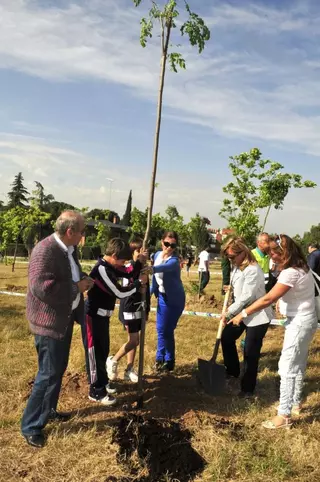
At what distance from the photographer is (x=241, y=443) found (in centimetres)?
356

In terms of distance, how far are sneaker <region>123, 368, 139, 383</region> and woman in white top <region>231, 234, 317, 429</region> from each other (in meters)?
1.77

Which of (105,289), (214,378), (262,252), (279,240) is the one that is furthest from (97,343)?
(262,252)

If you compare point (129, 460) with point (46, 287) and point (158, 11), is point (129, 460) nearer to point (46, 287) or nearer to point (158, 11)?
point (46, 287)

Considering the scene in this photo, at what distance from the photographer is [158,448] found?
136 inches

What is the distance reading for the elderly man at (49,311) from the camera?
11.3 feet

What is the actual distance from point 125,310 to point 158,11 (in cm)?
345

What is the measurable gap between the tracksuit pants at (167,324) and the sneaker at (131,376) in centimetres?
56

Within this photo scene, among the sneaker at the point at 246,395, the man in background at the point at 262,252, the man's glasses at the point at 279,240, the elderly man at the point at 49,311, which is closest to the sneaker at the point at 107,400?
the elderly man at the point at 49,311

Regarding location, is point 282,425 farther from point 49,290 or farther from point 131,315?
point 49,290

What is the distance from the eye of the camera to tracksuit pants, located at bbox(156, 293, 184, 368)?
17.7ft

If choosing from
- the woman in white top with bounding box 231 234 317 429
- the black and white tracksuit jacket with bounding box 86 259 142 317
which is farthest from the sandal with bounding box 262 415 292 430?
the black and white tracksuit jacket with bounding box 86 259 142 317

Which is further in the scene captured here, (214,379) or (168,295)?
(168,295)

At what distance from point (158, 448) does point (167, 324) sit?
2077mm

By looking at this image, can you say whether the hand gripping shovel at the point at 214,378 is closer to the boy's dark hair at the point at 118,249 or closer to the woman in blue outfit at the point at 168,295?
the woman in blue outfit at the point at 168,295
